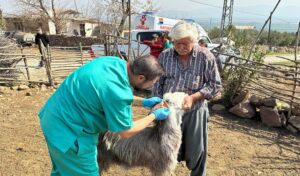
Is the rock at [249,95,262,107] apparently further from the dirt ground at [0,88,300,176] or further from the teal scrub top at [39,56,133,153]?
the teal scrub top at [39,56,133,153]

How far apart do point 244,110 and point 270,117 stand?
51 centimetres

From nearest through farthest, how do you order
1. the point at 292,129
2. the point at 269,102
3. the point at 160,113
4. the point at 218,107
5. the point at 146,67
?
1. the point at 146,67
2. the point at 160,113
3. the point at 292,129
4. the point at 269,102
5. the point at 218,107

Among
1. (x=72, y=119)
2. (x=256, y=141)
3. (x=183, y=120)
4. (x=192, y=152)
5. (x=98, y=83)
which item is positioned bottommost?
(x=256, y=141)

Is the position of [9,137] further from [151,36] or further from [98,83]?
[151,36]

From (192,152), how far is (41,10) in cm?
2910

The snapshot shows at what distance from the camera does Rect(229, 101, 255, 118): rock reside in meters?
6.02

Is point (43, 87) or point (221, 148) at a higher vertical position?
point (43, 87)

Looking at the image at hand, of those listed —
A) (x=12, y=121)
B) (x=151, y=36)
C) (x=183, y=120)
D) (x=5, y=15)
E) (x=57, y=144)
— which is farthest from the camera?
(x=5, y=15)

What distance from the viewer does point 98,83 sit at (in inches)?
69.3

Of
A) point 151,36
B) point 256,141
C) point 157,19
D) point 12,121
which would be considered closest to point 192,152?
point 256,141

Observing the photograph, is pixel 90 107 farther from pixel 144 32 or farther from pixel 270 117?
pixel 144 32

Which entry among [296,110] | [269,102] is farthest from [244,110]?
[296,110]

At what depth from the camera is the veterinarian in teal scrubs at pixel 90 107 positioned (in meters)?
1.76

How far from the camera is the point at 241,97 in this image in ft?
20.9
